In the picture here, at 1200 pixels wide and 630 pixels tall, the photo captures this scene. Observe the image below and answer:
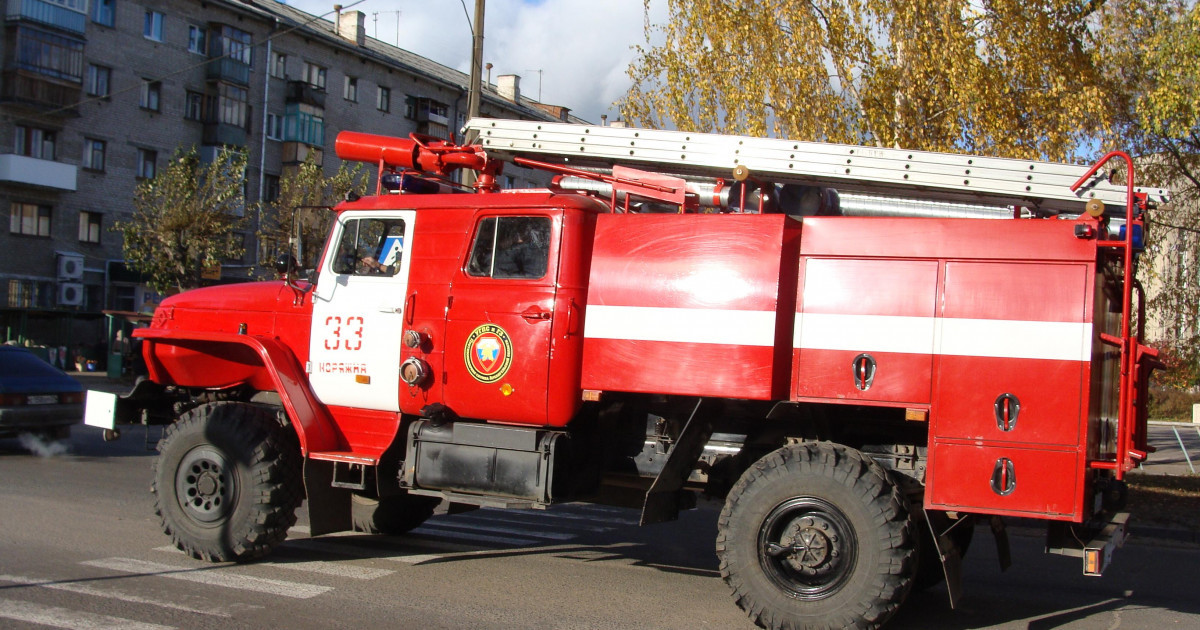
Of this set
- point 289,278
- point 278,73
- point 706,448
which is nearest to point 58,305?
point 278,73

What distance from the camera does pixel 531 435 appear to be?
6898 millimetres

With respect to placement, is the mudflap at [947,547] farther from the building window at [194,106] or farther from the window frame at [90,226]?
the building window at [194,106]

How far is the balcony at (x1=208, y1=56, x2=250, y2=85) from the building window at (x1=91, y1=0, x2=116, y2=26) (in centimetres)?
369

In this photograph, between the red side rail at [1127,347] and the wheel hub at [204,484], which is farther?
the wheel hub at [204,484]

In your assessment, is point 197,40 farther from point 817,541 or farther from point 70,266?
point 817,541

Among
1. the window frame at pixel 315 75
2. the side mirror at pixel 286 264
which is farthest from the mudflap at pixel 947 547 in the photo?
the window frame at pixel 315 75

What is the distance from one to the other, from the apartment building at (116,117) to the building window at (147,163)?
8 centimetres

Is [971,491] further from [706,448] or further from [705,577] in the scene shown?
[705,577]

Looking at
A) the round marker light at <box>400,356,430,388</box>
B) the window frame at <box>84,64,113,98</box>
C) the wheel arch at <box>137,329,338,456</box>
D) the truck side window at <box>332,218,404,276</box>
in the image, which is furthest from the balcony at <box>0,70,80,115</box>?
the round marker light at <box>400,356,430,388</box>

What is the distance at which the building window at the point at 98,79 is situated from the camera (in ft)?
119

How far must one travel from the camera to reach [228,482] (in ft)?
24.6

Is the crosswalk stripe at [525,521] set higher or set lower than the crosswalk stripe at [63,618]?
lower

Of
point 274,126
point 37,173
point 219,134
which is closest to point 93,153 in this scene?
point 37,173

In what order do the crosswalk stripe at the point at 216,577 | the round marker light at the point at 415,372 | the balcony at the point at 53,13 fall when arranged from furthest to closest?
the balcony at the point at 53,13 → the round marker light at the point at 415,372 → the crosswalk stripe at the point at 216,577
